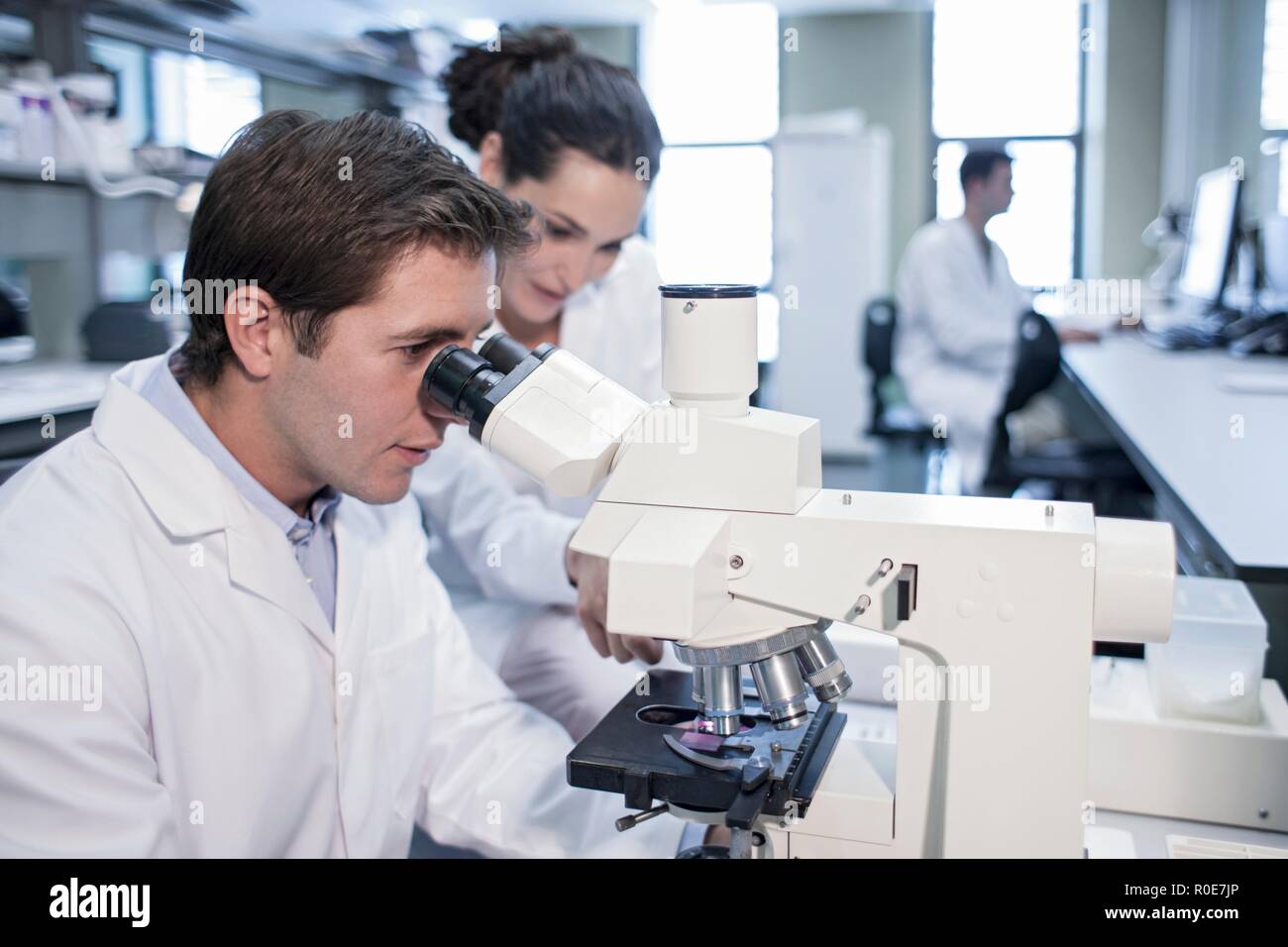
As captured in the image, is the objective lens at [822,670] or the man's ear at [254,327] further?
the man's ear at [254,327]

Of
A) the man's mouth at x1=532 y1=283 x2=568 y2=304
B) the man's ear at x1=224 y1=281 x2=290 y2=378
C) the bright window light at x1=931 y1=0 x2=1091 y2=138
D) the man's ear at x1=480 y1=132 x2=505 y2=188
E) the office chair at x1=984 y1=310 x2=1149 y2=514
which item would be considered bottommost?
the office chair at x1=984 y1=310 x2=1149 y2=514

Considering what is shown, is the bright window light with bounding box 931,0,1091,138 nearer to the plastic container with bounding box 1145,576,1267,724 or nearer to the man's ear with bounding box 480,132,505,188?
the man's ear with bounding box 480,132,505,188

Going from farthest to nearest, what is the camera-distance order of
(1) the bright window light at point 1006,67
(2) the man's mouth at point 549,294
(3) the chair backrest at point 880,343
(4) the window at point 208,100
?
(1) the bright window light at point 1006,67
(3) the chair backrest at point 880,343
(4) the window at point 208,100
(2) the man's mouth at point 549,294

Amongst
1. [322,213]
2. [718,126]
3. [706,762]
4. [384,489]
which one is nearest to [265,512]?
[384,489]

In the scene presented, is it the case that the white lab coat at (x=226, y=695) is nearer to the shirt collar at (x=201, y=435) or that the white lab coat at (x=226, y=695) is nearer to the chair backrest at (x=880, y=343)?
the shirt collar at (x=201, y=435)

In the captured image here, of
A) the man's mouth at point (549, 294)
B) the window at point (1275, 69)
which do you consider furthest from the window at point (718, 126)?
the man's mouth at point (549, 294)

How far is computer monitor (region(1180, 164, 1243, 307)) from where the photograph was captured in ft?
11.3

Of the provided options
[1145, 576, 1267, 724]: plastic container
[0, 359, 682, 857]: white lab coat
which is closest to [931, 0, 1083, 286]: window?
[1145, 576, 1267, 724]: plastic container

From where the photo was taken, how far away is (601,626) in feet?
3.83

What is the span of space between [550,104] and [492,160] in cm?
16

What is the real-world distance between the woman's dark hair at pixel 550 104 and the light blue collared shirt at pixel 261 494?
0.63m

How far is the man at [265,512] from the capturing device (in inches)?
34.8

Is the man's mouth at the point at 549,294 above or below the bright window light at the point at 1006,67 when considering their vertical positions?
below

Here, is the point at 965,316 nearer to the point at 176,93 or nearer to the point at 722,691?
the point at 176,93
